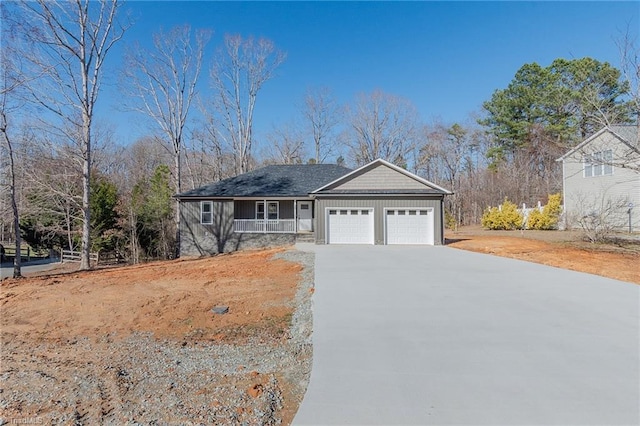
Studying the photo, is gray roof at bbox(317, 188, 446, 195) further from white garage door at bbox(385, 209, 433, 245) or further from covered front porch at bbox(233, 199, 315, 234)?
covered front porch at bbox(233, 199, 315, 234)

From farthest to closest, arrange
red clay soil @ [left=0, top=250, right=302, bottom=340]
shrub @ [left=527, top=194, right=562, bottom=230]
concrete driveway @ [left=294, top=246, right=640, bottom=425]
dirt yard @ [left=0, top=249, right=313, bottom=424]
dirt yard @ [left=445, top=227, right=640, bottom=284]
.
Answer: shrub @ [left=527, top=194, right=562, bottom=230] < dirt yard @ [left=445, top=227, right=640, bottom=284] < red clay soil @ [left=0, top=250, right=302, bottom=340] < dirt yard @ [left=0, top=249, right=313, bottom=424] < concrete driveway @ [left=294, top=246, right=640, bottom=425]

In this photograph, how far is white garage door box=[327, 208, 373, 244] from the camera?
1545 cm

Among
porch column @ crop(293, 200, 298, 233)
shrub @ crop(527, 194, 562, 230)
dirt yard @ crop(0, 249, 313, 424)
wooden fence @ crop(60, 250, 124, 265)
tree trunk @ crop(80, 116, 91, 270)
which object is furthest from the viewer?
Result: shrub @ crop(527, 194, 562, 230)

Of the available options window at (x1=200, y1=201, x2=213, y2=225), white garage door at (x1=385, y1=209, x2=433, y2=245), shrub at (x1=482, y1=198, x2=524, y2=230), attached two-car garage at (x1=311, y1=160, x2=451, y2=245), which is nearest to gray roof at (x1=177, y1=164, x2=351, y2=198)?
window at (x1=200, y1=201, x2=213, y2=225)

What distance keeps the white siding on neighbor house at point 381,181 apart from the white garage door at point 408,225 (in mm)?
1366

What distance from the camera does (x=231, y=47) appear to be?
2480 cm

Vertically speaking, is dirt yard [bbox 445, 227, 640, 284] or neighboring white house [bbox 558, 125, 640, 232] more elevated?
neighboring white house [bbox 558, 125, 640, 232]

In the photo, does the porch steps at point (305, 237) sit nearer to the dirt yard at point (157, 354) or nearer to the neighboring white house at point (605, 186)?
the dirt yard at point (157, 354)

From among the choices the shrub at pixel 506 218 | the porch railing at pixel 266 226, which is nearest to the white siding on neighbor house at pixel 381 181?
the porch railing at pixel 266 226

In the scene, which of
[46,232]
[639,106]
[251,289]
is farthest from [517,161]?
[46,232]

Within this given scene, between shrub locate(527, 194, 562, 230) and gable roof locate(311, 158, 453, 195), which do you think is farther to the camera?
shrub locate(527, 194, 562, 230)

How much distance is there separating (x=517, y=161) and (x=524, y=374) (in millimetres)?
32471

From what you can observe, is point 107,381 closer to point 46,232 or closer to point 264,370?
point 264,370

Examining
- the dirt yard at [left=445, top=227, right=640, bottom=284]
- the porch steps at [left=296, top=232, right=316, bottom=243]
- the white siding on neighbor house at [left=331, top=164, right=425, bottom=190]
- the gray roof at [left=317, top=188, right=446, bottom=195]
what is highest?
the white siding on neighbor house at [left=331, top=164, right=425, bottom=190]
